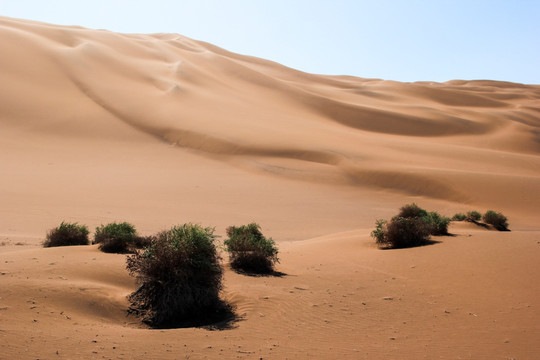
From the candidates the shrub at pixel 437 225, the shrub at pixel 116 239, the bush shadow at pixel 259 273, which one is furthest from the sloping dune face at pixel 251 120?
the bush shadow at pixel 259 273

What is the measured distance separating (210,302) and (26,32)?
50429 millimetres

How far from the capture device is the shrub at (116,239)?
1117 centimetres

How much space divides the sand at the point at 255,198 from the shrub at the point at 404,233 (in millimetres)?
572

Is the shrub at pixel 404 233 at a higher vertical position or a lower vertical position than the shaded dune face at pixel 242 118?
lower

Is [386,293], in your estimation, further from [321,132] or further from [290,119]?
[290,119]

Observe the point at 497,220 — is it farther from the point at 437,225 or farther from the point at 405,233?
the point at 405,233

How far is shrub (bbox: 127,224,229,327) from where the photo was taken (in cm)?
721

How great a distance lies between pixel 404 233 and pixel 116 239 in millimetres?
6835

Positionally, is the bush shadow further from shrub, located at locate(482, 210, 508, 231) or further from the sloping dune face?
the sloping dune face

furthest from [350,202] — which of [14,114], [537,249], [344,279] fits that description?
[14,114]

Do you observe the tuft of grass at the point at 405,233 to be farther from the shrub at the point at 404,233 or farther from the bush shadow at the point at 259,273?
the bush shadow at the point at 259,273

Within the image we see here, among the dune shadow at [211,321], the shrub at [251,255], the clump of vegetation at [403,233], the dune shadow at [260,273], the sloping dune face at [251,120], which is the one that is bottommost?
the dune shadow at [211,321]

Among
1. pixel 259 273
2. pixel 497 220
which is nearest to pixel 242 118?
pixel 497 220

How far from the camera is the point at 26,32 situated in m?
49.9
